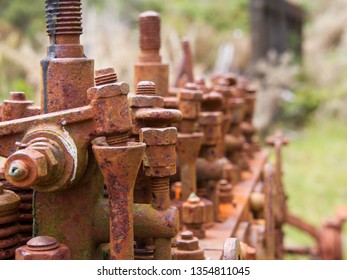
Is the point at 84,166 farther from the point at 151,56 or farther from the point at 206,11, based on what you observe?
the point at 206,11

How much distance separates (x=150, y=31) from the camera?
3.09 meters

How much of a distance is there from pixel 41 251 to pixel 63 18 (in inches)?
22.3

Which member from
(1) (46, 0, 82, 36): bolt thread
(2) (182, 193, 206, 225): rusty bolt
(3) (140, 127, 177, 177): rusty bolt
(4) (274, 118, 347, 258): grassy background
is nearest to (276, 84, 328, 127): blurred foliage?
(4) (274, 118, 347, 258): grassy background

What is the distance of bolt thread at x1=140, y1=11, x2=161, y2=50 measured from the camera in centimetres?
309

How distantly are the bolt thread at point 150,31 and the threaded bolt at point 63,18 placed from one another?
1.28 m

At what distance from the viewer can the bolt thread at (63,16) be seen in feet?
5.89

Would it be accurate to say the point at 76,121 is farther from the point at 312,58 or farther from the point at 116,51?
the point at 312,58

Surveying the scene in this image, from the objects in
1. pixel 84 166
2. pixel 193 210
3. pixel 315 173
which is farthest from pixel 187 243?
pixel 315 173

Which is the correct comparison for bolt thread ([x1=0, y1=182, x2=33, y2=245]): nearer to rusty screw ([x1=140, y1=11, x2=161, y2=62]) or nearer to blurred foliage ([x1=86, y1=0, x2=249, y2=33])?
rusty screw ([x1=140, y1=11, x2=161, y2=62])

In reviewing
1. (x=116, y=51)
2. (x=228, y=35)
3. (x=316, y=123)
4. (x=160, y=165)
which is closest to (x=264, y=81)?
(x=316, y=123)

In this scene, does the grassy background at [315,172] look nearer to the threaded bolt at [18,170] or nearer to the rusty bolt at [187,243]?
the rusty bolt at [187,243]

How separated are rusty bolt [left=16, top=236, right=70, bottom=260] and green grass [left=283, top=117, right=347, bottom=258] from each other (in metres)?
5.83

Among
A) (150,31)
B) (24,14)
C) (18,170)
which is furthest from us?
(24,14)

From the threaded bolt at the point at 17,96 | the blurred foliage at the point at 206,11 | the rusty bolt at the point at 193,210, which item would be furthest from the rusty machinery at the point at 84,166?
the blurred foliage at the point at 206,11
